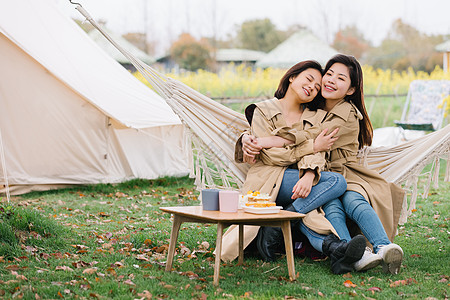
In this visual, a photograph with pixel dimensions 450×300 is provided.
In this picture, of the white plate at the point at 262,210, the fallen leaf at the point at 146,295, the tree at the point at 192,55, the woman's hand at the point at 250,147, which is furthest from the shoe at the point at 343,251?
the tree at the point at 192,55

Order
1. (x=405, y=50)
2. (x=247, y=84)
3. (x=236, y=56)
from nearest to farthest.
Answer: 1. (x=247, y=84)
2. (x=236, y=56)
3. (x=405, y=50)

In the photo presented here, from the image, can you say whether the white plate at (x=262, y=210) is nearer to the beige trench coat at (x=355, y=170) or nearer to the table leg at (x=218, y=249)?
the table leg at (x=218, y=249)

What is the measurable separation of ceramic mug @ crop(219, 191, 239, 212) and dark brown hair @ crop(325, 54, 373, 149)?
1.01 metres

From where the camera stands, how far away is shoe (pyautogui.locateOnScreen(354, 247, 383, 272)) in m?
2.62

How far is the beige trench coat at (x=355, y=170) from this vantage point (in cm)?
299

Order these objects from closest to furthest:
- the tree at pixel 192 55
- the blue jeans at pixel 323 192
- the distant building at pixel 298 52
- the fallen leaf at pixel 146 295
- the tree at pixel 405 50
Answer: the fallen leaf at pixel 146 295
the blue jeans at pixel 323 192
the distant building at pixel 298 52
the tree at pixel 192 55
the tree at pixel 405 50

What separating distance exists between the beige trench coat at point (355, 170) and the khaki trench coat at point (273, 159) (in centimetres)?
11

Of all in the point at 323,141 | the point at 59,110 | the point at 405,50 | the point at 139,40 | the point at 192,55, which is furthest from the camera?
the point at 405,50

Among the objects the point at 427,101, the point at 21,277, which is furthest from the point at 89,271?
the point at 427,101

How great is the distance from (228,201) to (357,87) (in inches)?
42.2

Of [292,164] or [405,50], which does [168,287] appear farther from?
[405,50]

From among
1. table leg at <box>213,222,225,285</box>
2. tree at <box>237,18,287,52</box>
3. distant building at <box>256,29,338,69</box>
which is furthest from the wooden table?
tree at <box>237,18,287,52</box>

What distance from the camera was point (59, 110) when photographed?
546 cm

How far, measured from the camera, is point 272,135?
3.08 meters
